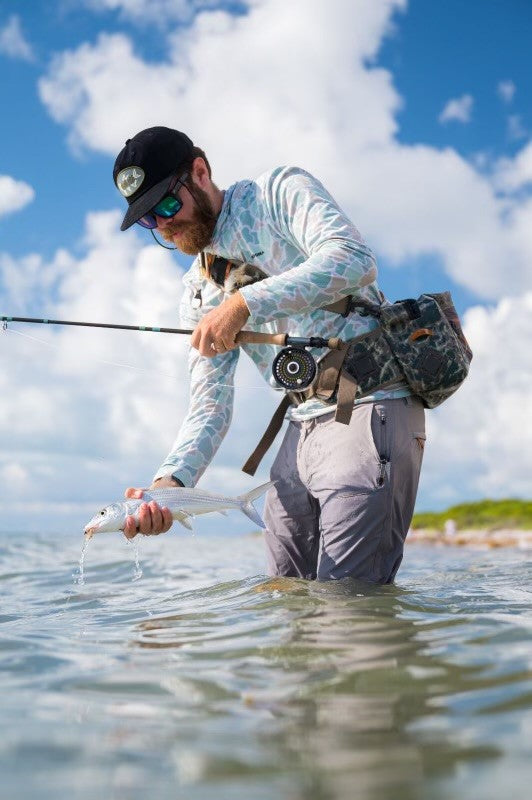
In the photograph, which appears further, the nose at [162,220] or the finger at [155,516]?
the nose at [162,220]

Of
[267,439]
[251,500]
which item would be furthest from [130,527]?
[267,439]

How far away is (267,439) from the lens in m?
5.88

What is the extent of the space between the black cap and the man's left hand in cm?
89

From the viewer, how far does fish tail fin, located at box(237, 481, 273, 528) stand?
5691 mm

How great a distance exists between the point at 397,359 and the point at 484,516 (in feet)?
154

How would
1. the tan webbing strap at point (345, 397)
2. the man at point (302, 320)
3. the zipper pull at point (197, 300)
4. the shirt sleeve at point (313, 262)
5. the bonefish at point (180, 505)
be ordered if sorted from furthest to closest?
the zipper pull at point (197, 300), the bonefish at point (180, 505), the tan webbing strap at point (345, 397), the man at point (302, 320), the shirt sleeve at point (313, 262)

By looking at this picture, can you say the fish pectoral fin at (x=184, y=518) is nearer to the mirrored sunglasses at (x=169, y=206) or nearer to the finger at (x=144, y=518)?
the finger at (x=144, y=518)

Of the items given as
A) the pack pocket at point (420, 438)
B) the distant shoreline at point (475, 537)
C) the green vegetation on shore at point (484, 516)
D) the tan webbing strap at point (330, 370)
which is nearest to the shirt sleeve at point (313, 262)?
the tan webbing strap at point (330, 370)

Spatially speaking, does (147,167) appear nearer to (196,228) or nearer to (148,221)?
(148,221)

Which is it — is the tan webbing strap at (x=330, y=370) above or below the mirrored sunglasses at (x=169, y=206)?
below

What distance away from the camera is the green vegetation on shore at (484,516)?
149 ft

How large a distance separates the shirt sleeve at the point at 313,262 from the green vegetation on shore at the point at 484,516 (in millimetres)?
40494

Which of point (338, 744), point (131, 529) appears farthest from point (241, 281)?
point (338, 744)

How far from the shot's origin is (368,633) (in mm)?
4242
